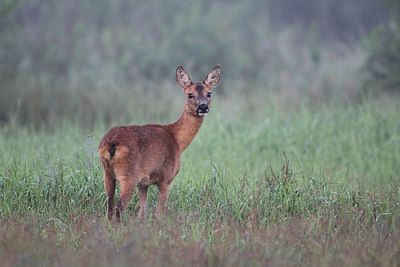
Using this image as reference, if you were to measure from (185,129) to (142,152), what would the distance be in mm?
995

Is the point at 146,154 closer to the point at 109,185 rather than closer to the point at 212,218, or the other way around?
the point at 109,185

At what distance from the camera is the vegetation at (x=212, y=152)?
4641mm

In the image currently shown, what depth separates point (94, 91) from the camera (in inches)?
536

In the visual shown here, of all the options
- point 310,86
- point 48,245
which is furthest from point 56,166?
point 310,86

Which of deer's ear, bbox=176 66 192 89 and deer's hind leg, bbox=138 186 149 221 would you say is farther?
deer's ear, bbox=176 66 192 89

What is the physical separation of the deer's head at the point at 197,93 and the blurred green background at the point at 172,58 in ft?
11.3

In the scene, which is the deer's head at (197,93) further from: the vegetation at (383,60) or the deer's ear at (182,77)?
the vegetation at (383,60)

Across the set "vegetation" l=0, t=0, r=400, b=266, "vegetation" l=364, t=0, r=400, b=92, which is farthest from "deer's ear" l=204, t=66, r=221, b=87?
"vegetation" l=364, t=0, r=400, b=92

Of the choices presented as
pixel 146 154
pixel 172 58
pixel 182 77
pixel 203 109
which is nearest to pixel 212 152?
pixel 182 77

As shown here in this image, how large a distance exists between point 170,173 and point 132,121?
243 inches

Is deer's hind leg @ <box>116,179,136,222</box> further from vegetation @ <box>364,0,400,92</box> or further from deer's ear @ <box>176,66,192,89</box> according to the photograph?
vegetation @ <box>364,0,400,92</box>

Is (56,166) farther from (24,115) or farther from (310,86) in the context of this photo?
(310,86)

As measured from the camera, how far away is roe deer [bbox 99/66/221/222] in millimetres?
5082

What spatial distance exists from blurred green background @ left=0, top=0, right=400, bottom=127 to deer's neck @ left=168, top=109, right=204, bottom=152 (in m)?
3.65
